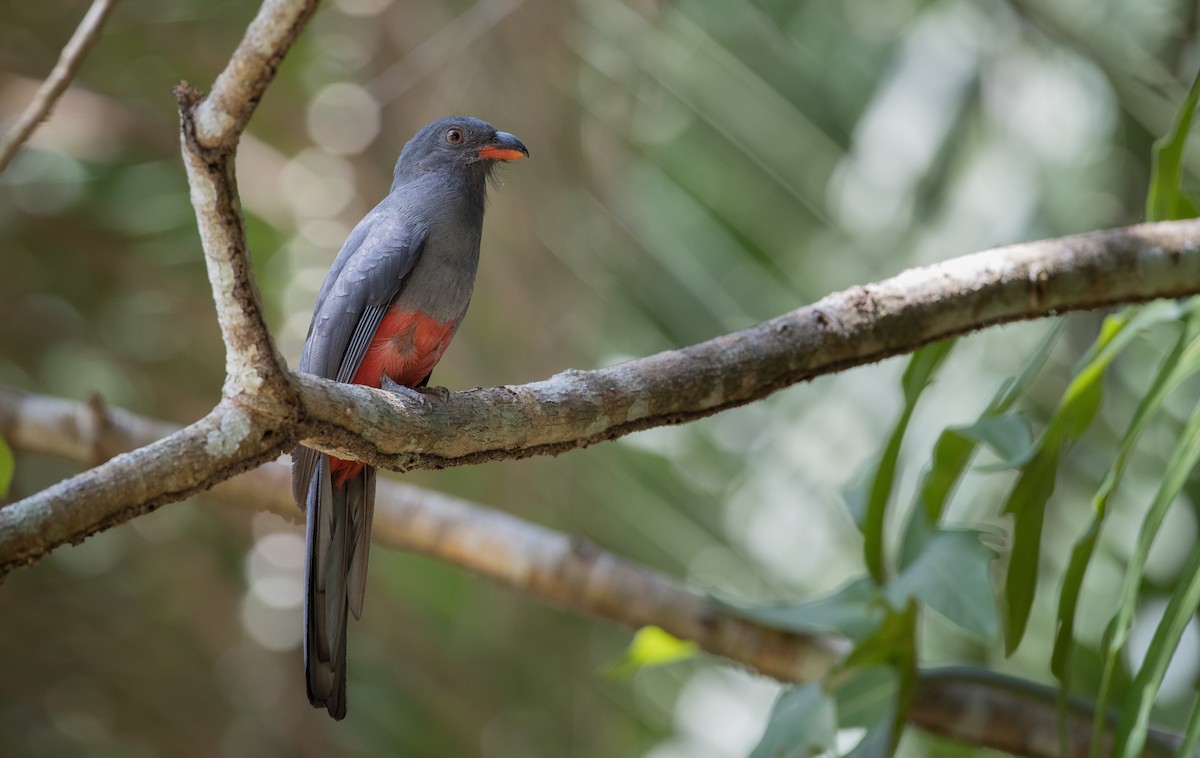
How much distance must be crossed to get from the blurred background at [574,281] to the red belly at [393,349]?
56.5 inches

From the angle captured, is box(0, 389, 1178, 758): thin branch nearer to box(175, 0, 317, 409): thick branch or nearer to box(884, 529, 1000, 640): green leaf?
box(884, 529, 1000, 640): green leaf

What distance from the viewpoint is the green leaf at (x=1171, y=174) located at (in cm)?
299

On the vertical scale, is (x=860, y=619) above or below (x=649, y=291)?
below

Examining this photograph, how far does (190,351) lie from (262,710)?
2.25m

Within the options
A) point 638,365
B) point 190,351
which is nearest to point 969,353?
point 638,365

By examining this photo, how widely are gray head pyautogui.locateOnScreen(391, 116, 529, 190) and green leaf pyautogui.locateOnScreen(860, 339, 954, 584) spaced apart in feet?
5.06

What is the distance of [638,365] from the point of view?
2.73 meters

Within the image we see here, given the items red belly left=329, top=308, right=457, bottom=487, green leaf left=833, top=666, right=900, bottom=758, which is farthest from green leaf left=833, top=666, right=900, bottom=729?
red belly left=329, top=308, right=457, bottom=487

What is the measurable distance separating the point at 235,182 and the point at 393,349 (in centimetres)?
157

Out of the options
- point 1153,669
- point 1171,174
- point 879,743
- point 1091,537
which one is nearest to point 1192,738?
point 1153,669

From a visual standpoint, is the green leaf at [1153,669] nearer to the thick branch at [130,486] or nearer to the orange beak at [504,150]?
the thick branch at [130,486]

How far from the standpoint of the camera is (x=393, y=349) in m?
3.37

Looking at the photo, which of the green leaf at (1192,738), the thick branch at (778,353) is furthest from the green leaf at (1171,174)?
the green leaf at (1192,738)

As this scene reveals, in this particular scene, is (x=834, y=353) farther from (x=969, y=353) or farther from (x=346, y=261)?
(x=969, y=353)
